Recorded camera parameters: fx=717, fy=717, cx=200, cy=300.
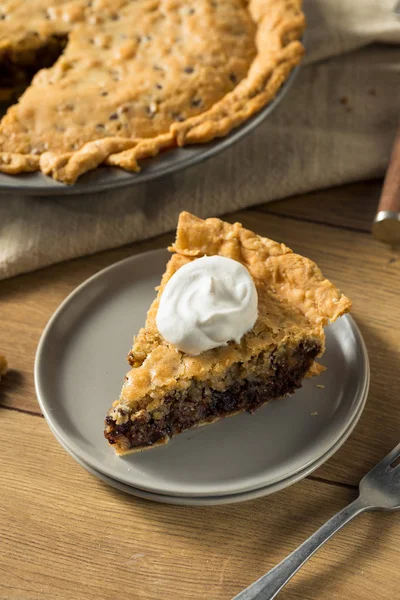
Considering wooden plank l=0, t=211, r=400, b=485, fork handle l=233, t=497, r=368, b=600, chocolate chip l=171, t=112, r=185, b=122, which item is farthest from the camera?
chocolate chip l=171, t=112, r=185, b=122

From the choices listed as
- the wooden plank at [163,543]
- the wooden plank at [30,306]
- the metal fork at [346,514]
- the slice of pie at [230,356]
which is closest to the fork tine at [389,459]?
the metal fork at [346,514]

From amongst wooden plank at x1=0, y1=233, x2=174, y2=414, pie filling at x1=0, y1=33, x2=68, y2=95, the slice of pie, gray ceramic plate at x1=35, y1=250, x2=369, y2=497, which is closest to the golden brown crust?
the slice of pie

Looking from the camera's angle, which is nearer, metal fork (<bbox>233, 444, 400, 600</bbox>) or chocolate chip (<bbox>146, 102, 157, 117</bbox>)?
metal fork (<bbox>233, 444, 400, 600</bbox>)

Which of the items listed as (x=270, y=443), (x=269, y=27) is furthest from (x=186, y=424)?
(x=269, y=27)

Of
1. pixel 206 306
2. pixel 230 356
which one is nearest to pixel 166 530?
pixel 230 356

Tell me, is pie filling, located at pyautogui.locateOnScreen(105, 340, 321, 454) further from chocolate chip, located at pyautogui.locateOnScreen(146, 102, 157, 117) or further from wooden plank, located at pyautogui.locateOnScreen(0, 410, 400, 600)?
chocolate chip, located at pyautogui.locateOnScreen(146, 102, 157, 117)

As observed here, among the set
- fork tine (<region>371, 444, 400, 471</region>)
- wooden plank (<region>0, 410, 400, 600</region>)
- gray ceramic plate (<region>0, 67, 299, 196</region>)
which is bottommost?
wooden plank (<region>0, 410, 400, 600</region>)

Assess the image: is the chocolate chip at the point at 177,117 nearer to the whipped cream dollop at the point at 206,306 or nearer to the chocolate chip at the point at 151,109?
the chocolate chip at the point at 151,109
